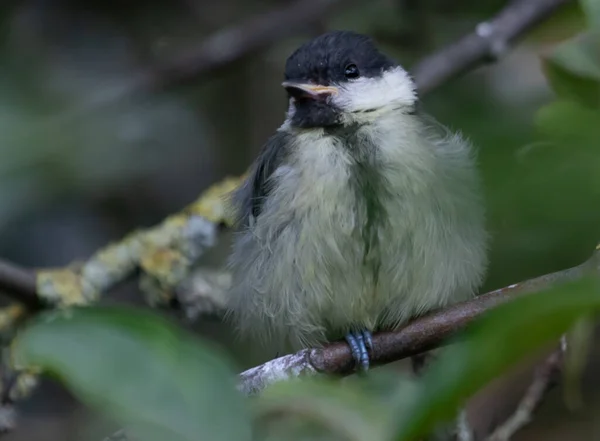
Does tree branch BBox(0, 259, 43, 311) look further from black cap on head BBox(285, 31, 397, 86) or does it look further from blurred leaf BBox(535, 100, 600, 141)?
blurred leaf BBox(535, 100, 600, 141)

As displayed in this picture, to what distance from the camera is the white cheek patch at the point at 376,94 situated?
1708mm

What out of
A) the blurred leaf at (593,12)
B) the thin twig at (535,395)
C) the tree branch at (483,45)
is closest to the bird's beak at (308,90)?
the tree branch at (483,45)

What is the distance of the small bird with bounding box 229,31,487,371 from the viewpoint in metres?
1.50

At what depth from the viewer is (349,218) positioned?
4.91ft

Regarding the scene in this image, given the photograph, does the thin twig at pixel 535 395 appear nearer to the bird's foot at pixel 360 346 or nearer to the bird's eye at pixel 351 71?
the bird's foot at pixel 360 346

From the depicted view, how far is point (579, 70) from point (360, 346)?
82 centimetres

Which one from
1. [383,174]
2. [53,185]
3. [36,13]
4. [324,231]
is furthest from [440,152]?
[36,13]

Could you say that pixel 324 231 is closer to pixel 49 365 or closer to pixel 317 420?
pixel 317 420

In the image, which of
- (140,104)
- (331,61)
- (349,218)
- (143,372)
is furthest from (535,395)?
(140,104)

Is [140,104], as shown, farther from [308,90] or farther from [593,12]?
[593,12]

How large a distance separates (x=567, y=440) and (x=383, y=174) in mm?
1062

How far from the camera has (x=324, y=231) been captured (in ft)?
4.97

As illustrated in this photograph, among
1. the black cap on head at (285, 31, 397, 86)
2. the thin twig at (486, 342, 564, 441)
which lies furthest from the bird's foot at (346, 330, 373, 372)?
the black cap on head at (285, 31, 397, 86)

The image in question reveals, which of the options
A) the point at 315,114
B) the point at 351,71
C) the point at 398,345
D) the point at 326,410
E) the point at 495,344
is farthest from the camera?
the point at 351,71
